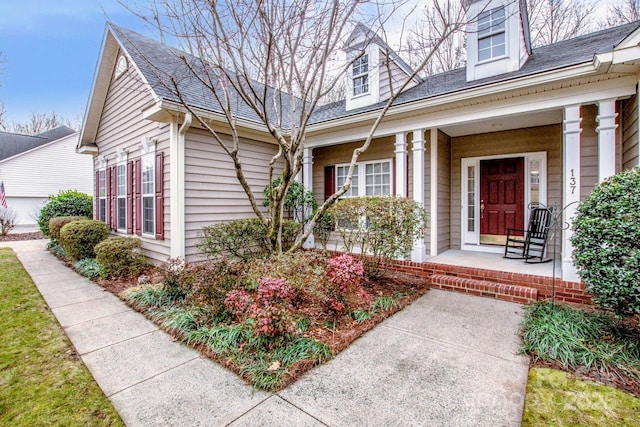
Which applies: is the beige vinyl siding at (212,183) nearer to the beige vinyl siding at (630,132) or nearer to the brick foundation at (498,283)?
the brick foundation at (498,283)

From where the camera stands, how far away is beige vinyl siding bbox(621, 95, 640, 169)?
3.88 meters

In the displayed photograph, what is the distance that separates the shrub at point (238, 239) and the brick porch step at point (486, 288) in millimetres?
2810

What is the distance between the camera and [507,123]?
584cm

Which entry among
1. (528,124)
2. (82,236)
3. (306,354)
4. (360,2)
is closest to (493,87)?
(528,124)

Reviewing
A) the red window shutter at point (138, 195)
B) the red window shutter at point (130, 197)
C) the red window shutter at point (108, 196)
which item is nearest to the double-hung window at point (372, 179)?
the red window shutter at point (138, 195)

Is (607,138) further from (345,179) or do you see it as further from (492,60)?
(345,179)

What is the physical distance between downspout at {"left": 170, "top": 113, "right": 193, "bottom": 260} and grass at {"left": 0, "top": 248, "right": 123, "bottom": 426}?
193 centimetres

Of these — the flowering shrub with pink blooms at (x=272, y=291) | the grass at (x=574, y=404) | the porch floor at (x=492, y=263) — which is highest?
the flowering shrub with pink blooms at (x=272, y=291)

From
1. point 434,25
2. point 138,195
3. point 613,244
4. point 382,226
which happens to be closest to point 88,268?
point 138,195

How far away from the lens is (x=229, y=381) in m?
2.48

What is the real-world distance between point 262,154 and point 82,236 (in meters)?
4.40

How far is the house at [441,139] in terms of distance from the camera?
14.2 feet

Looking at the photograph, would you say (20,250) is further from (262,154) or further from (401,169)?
(401,169)

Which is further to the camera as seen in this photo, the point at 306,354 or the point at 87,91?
the point at 87,91
